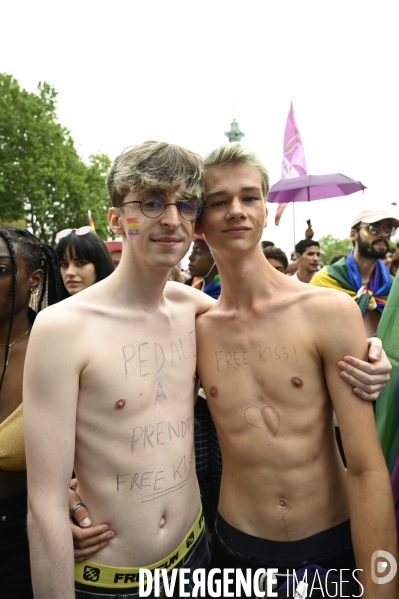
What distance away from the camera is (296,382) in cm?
192

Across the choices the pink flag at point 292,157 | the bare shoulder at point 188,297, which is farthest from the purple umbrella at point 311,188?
the bare shoulder at point 188,297

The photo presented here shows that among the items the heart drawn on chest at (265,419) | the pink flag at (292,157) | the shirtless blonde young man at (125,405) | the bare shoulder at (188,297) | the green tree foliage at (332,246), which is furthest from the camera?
the green tree foliage at (332,246)

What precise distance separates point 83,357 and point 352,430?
41.2 inches

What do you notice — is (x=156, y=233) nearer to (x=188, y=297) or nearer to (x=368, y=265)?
(x=188, y=297)

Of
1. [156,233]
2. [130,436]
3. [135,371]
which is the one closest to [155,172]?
[156,233]

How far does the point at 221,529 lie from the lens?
6.97ft

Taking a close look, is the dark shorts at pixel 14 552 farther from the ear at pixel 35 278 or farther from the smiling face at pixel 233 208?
the smiling face at pixel 233 208

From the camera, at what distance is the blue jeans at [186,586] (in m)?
1.75

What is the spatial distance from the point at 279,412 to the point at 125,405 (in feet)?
2.11

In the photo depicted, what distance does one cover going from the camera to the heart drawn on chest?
6.37ft

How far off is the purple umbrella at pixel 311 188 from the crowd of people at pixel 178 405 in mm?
6812

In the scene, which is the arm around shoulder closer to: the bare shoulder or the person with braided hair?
the bare shoulder

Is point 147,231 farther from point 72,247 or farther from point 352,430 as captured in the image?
point 72,247

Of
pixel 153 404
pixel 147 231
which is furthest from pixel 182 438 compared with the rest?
pixel 147 231
